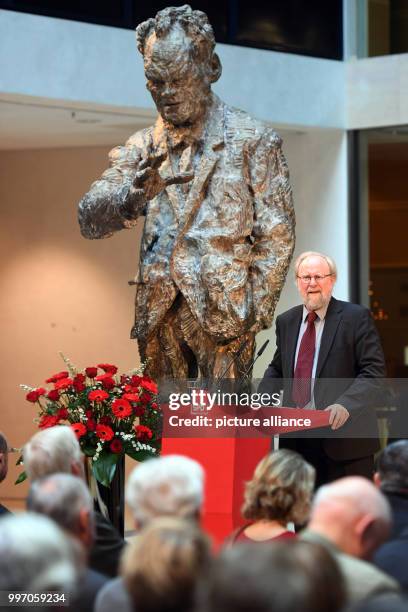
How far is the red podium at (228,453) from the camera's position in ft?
16.7

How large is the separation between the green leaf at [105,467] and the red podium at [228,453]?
2.17ft

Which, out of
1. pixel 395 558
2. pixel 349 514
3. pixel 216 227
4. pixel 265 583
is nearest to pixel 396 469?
pixel 395 558

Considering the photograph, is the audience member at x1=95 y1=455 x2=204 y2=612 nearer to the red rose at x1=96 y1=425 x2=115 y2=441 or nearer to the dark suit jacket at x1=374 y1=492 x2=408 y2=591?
the dark suit jacket at x1=374 y1=492 x2=408 y2=591

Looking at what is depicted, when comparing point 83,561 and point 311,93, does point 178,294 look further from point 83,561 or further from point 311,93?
point 311,93

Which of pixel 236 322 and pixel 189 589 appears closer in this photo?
pixel 189 589

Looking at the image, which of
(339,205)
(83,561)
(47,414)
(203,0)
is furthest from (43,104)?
(83,561)

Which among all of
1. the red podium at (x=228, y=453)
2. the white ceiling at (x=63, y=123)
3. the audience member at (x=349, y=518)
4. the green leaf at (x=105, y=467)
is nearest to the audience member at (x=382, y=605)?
the audience member at (x=349, y=518)

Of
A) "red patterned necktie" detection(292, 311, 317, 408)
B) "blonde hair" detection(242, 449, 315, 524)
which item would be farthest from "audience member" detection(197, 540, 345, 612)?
"red patterned necktie" detection(292, 311, 317, 408)

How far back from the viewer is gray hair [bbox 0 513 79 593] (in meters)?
2.38

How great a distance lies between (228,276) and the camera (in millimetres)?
5555

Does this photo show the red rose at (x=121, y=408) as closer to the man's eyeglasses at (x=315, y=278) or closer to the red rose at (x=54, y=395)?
the red rose at (x=54, y=395)

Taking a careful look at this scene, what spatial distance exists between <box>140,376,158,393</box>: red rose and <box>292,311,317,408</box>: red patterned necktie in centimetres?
67

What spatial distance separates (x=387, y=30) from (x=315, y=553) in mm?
8565

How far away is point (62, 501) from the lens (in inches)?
124
